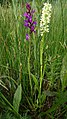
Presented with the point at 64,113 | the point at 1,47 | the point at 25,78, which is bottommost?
the point at 64,113

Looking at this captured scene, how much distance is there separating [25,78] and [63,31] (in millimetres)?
429

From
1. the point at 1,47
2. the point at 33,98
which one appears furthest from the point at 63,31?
the point at 33,98

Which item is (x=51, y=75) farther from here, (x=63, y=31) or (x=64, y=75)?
(x=63, y=31)

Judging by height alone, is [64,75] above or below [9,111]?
above

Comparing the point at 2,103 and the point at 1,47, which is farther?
the point at 1,47

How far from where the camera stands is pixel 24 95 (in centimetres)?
110

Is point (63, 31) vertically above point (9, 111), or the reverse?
point (63, 31)

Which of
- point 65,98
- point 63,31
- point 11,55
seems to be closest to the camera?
point 65,98

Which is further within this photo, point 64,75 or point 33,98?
point 33,98

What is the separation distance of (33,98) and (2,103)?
177 mm

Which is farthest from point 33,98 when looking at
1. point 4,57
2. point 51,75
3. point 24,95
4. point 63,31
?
point 63,31

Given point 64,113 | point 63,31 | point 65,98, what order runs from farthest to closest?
point 63,31, point 64,113, point 65,98

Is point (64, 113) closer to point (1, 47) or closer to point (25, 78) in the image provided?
point (25, 78)

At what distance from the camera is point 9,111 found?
1.01m
